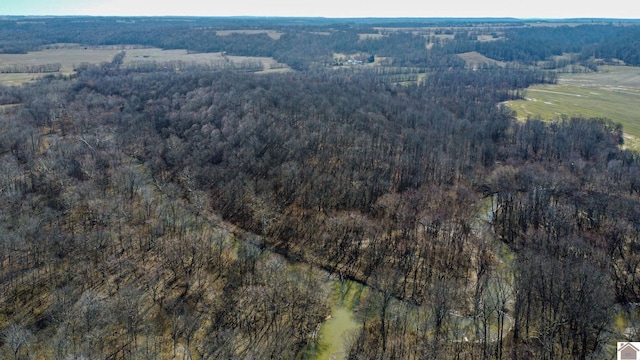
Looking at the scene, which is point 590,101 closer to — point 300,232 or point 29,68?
point 300,232

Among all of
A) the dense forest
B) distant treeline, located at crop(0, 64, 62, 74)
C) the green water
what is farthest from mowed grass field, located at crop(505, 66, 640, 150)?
distant treeline, located at crop(0, 64, 62, 74)

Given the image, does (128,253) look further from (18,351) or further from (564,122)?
(564,122)

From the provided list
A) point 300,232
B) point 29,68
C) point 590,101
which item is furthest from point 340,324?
point 29,68

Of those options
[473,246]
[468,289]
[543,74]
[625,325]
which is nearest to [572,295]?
[625,325]

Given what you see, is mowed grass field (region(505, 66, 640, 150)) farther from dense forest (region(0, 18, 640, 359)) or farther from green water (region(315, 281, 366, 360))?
green water (region(315, 281, 366, 360))

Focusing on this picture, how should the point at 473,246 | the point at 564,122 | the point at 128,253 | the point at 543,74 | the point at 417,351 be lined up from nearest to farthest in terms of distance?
the point at 417,351, the point at 128,253, the point at 473,246, the point at 564,122, the point at 543,74

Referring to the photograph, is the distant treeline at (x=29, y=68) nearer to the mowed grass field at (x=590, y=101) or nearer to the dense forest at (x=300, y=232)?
the dense forest at (x=300, y=232)

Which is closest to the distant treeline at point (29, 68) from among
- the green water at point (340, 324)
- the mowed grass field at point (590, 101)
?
the green water at point (340, 324)

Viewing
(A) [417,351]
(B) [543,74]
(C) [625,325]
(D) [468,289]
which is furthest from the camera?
(B) [543,74]
